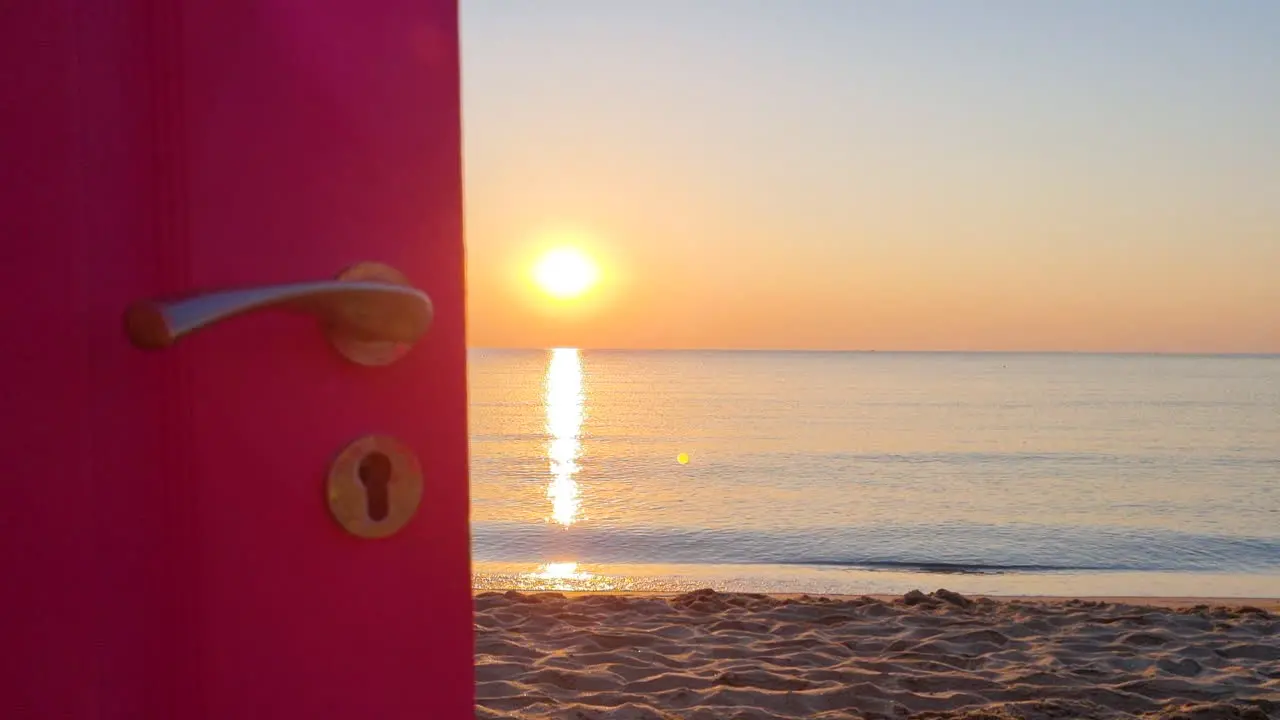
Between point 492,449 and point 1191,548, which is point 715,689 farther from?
point 492,449

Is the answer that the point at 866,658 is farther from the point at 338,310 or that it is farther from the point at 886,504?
the point at 886,504

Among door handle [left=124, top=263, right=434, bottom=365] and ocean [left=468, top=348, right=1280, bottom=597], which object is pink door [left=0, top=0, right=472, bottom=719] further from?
ocean [left=468, top=348, right=1280, bottom=597]

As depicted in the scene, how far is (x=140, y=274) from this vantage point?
0.63m

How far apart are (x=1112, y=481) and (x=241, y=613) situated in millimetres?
18735

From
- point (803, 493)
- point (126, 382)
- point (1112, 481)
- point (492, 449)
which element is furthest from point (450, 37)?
point (492, 449)

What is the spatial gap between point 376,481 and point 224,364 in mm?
154

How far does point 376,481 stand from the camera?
759mm

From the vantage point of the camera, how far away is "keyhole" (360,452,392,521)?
29.5 inches

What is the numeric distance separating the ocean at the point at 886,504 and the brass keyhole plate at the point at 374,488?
774 cm

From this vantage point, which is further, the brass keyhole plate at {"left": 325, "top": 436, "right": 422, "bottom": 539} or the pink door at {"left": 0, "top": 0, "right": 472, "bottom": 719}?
the brass keyhole plate at {"left": 325, "top": 436, "right": 422, "bottom": 539}

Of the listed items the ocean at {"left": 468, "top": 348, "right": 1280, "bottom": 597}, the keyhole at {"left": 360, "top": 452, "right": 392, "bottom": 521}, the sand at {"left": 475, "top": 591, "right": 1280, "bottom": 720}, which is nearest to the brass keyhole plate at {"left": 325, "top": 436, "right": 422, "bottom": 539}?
the keyhole at {"left": 360, "top": 452, "right": 392, "bottom": 521}

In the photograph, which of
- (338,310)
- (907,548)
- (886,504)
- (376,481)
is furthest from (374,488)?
(886,504)

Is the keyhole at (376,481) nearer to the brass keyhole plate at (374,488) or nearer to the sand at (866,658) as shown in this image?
the brass keyhole plate at (374,488)

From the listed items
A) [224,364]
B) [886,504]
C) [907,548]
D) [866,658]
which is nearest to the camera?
[224,364]
